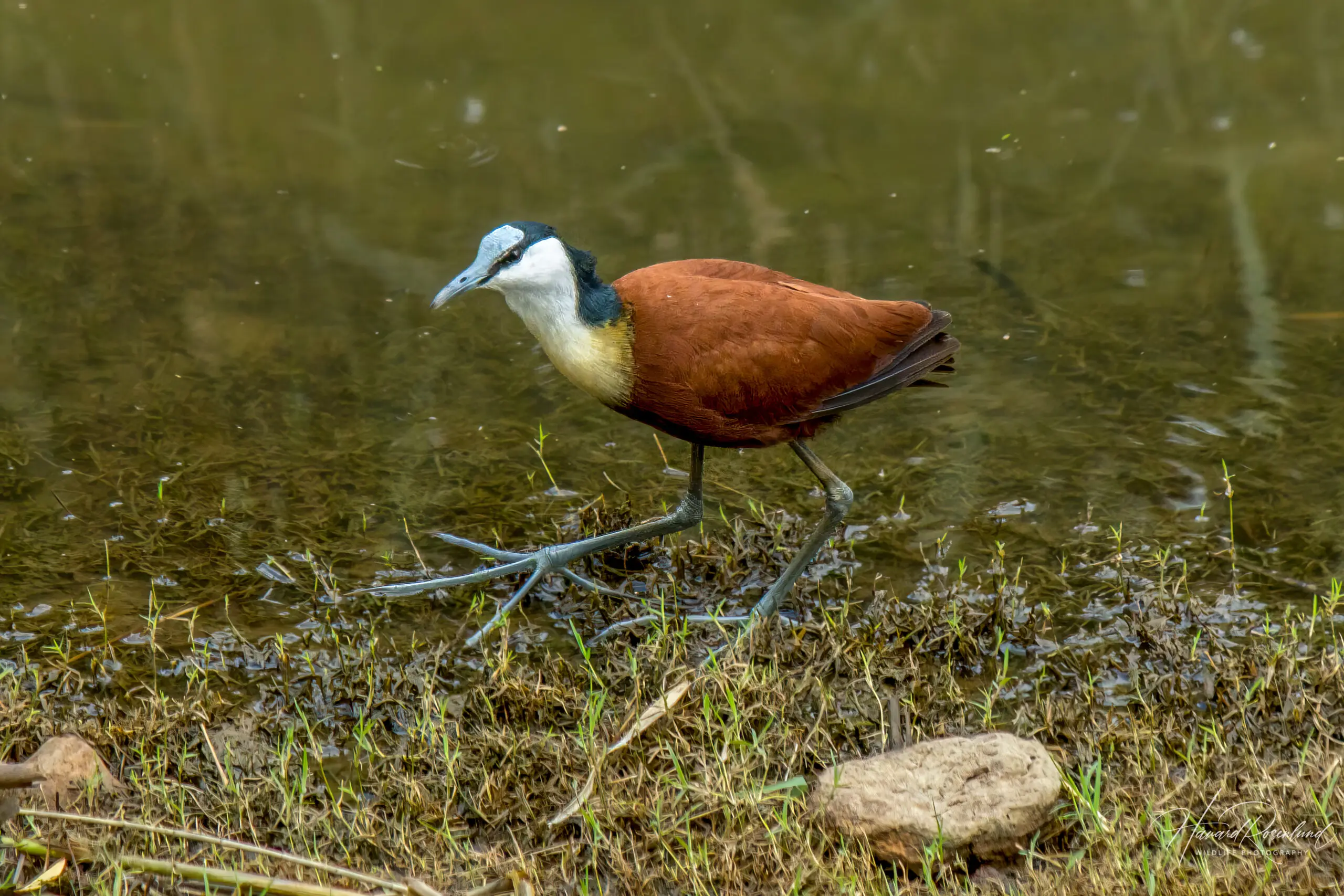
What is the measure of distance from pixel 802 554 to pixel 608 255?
2.27 meters

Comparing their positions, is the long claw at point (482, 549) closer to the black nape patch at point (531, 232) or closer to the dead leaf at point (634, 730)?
the dead leaf at point (634, 730)

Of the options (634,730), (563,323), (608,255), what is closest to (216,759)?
(634,730)

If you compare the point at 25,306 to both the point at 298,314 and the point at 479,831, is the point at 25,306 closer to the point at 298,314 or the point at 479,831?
the point at 298,314

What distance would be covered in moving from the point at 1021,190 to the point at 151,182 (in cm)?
394

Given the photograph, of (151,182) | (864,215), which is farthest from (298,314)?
(864,215)

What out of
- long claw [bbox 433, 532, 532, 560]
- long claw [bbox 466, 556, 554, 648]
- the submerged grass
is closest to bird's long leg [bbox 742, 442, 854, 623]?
the submerged grass

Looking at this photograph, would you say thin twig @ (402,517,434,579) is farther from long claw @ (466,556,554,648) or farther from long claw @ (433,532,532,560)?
long claw @ (466,556,554,648)

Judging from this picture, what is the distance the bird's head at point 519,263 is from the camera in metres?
3.42

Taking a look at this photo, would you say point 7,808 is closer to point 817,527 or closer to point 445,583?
point 445,583

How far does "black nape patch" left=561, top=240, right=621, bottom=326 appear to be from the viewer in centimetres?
353

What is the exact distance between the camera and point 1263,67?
739cm

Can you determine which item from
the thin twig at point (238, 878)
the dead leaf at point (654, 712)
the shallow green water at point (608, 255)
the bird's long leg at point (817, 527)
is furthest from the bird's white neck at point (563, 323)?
the thin twig at point (238, 878)

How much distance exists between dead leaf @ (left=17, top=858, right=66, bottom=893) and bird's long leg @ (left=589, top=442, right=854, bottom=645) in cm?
143

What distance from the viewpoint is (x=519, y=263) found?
345cm
